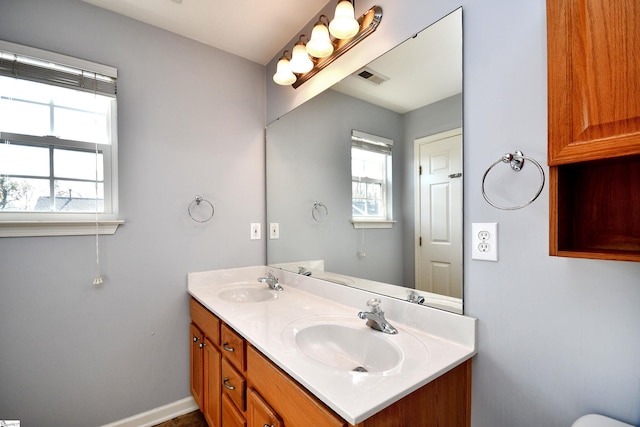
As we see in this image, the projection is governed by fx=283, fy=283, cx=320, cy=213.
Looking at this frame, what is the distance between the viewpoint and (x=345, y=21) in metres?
1.30

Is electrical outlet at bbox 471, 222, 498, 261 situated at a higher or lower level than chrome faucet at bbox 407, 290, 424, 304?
higher

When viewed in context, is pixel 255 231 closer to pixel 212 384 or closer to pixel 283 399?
pixel 212 384

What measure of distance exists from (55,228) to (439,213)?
1.86 meters

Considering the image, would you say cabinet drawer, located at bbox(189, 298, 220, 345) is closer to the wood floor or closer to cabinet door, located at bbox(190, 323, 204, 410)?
cabinet door, located at bbox(190, 323, 204, 410)

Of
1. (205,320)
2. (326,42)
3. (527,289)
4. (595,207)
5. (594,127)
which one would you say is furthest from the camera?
(205,320)

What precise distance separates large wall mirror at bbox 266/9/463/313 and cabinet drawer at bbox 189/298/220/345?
0.59m

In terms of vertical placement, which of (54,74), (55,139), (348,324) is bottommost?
(348,324)

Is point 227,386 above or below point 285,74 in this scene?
below

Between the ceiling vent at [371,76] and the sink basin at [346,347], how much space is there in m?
1.10

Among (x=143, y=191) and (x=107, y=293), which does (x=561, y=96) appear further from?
(x=107, y=293)

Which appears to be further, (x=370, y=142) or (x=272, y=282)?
(x=272, y=282)

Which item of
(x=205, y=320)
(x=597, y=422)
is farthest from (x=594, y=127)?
(x=205, y=320)

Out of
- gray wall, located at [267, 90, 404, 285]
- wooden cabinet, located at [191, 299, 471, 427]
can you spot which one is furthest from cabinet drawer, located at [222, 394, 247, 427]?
gray wall, located at [267, 90, 404, 285]

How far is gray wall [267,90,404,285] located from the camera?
1.31 metres
